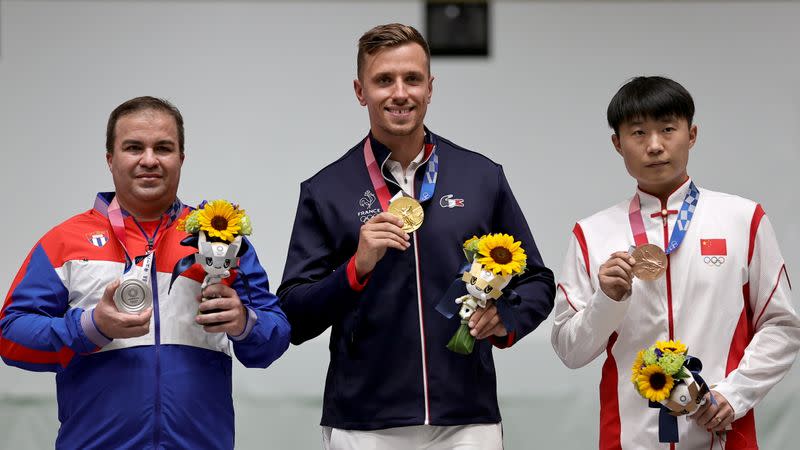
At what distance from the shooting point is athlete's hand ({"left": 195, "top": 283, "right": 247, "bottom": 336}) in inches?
94.0

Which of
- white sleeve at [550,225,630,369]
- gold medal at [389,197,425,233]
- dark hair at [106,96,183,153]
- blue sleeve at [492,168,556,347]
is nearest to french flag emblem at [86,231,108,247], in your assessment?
dark hair at [106,96,183,153]

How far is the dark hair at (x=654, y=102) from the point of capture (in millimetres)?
2723

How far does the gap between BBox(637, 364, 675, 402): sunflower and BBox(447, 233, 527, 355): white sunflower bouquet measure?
0.39 meters

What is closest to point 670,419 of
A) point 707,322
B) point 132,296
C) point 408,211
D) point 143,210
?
point 707,322

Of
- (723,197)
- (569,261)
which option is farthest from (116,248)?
(723,197)

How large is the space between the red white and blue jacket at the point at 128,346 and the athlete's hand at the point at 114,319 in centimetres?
4

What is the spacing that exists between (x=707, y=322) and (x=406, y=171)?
2.92 ft

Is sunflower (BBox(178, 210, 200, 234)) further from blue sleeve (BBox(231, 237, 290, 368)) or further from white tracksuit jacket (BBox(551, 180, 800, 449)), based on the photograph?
white tracksuit jacket (BBox(551, 180, 800, 449))

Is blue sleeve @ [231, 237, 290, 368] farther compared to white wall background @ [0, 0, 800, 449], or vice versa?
white wall background @ [0, 0, 800, 449]

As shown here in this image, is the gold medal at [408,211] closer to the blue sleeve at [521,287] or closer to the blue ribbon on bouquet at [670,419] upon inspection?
the blue sleeve at [521,287]

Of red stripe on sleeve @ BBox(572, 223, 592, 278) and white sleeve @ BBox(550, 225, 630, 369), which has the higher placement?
red stripe on sleeve @ BBox(572, 223, 592, 278)

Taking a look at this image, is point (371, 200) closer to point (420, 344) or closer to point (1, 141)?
point (420, 344)

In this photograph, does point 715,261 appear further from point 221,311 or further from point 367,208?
point 221,311

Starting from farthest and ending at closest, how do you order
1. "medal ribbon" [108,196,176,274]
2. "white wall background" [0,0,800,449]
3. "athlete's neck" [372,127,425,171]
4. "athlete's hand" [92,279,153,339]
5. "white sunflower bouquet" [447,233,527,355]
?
"white wall background" [0,0,800,449] < "athlete's neck" [372,127,425,171] < "medal ribbon" [108,196,176,274] < "white sunflower bouquet" [447,233,527,355] < "athlete's hand" [92,279,153,339]
